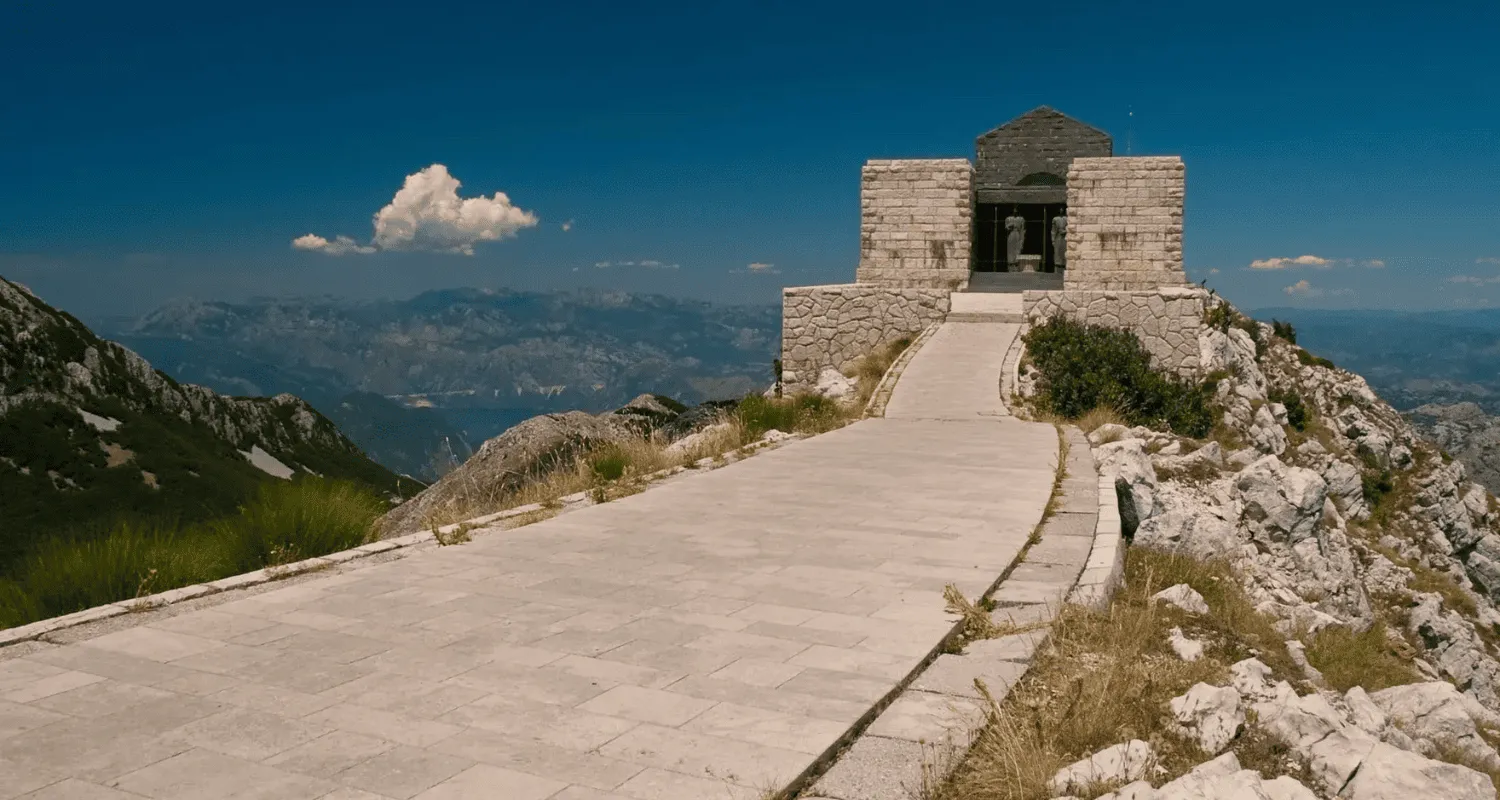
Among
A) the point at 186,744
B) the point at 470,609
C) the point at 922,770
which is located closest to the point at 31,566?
the point at 470,609

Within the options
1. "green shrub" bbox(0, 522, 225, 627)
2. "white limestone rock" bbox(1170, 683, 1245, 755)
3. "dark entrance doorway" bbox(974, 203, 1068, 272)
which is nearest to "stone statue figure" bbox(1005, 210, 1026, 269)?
"dark entrance doorway" bbox(974, 203, 1068, 272)

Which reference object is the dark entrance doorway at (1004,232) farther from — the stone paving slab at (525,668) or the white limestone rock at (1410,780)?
the white limestone rock at (1410,780)

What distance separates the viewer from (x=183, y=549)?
6.60 meters

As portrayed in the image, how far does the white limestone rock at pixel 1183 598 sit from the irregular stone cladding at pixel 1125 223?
18.0 m

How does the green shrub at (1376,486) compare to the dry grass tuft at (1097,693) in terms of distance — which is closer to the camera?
the dry grass tuft at (1097,693)

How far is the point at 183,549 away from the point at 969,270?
66.3ft

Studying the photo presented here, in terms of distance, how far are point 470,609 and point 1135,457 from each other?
21.5 feet

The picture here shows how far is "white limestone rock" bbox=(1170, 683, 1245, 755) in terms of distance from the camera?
4.09 meters

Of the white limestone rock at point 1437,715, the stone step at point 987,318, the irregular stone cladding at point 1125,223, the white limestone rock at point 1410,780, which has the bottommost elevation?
the white limestone rock at point 1437,715

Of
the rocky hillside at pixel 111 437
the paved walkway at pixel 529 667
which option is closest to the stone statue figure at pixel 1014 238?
the rocky hillside at pixel 111 437

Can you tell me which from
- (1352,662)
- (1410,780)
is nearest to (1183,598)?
(1352,662)

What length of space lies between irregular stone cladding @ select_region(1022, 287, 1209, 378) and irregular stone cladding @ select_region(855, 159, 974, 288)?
4.59 m

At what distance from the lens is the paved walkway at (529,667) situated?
3551 mm

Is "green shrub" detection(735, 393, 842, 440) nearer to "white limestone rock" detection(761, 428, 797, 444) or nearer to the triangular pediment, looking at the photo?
"white limestone rock" detection(761, 428, 797, 444)
